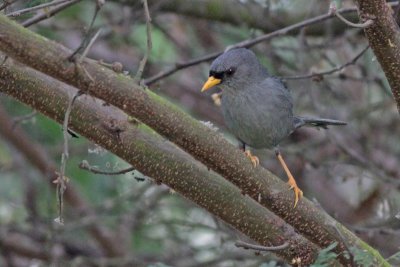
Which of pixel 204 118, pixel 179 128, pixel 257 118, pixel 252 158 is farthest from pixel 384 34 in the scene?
pixel 204 118

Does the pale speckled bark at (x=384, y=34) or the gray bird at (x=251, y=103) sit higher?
the gray bird at (x=251, y=103)

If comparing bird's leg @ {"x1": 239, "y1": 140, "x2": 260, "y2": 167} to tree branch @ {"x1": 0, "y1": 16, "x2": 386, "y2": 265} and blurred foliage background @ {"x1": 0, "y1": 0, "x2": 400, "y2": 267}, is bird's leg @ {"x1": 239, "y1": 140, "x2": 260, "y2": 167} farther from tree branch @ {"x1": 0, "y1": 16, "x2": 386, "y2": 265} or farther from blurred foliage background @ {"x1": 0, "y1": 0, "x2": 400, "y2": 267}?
blurred foliage background @ {"x1": 0, "y1": 0, "x2": 400, "y2": 267}

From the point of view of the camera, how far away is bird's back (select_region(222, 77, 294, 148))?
4.03 meters

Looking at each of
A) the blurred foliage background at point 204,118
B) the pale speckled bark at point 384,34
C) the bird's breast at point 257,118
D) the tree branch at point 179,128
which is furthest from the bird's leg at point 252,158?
the blurred foliage background at point 204,118

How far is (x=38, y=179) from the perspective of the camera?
239 inches

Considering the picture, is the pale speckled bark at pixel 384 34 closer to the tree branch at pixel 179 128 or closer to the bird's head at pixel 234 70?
the tree branch at pixel 179 128

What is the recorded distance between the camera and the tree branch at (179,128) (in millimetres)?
2326

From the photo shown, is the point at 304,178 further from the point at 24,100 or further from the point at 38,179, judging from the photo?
the point at 24,100

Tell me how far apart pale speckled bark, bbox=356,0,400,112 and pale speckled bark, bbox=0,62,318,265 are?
2.19 ft

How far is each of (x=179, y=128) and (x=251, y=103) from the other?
5.27 feet

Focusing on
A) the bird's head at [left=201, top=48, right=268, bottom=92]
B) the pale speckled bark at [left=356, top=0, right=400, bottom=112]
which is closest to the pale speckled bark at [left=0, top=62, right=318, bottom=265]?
the pale speckled bark at [left=356, top=0, right=400, bottom=112]

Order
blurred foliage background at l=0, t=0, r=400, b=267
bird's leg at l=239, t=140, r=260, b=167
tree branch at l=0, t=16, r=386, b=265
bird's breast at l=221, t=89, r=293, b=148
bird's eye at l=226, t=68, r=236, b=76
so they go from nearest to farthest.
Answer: tree branch at l=0, t=16, r=386, b=265
bird's leg at l=239, t=140, r=260, b=167
bird's breast at l=221, t=89, r=293, b=148
bird's eye at l=226, t=68, r=236, b=76
blurred foliage background at l=0, t=0, r=400, b=267

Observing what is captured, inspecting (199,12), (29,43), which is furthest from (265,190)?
(199,12)

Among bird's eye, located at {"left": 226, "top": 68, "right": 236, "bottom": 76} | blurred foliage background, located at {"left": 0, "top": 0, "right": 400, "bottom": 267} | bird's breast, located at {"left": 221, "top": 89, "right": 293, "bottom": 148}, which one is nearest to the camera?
bird's breast, located at {"left": 221, "top": 89, "right": 293, "bottom": 148}
